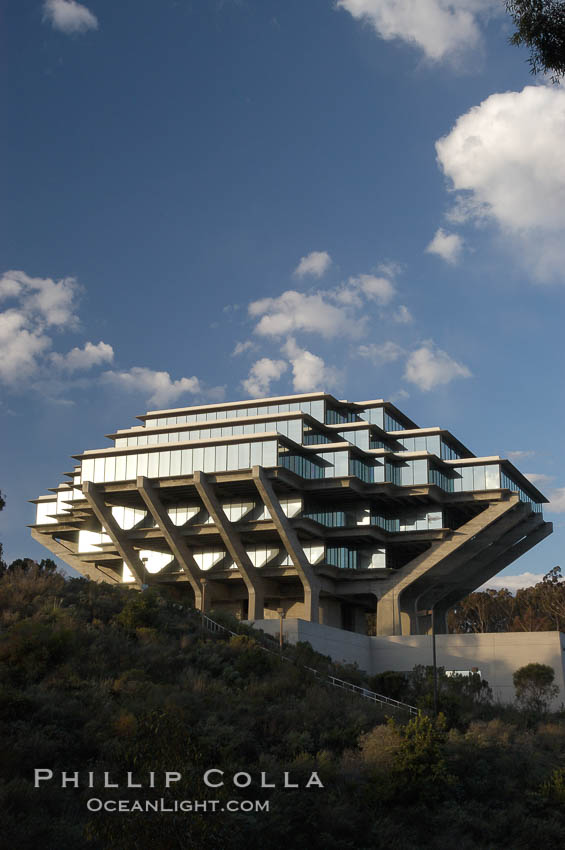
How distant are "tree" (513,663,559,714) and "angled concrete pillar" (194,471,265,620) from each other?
68.4 feet

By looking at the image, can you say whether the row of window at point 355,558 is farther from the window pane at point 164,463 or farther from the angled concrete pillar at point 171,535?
the window pane at point 164,463

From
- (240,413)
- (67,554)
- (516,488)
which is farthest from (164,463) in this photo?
(516,488)

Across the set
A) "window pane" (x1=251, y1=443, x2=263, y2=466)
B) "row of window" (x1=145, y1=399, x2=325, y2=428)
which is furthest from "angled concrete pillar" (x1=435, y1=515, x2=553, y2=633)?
"window pane" (x1=251, y1=443, x2=263, y2=466)

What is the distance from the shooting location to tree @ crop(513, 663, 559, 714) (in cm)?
5321

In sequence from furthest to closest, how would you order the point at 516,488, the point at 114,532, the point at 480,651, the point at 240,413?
1. the point at 240,413
2. the point at 516,488
3. the point at 114,532
4. the point at 480,651

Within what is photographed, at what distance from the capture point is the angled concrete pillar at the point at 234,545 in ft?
213

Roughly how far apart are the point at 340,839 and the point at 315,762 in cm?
411

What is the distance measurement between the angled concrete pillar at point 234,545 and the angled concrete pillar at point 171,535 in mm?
3247

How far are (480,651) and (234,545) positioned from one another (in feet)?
64.5

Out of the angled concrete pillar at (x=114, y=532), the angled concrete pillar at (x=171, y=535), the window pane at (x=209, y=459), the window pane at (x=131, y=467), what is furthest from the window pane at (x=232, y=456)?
the angled concrete pillar at (x=114, y=532)

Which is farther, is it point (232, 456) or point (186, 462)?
point (186, 462)

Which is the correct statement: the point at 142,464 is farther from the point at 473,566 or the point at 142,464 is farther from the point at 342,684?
the point at 473,566

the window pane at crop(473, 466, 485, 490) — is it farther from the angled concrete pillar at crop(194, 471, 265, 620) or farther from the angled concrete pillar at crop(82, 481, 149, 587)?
the angled concrete pillar at crop(82, 481, 149, 587)

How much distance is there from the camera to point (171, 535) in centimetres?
6781
